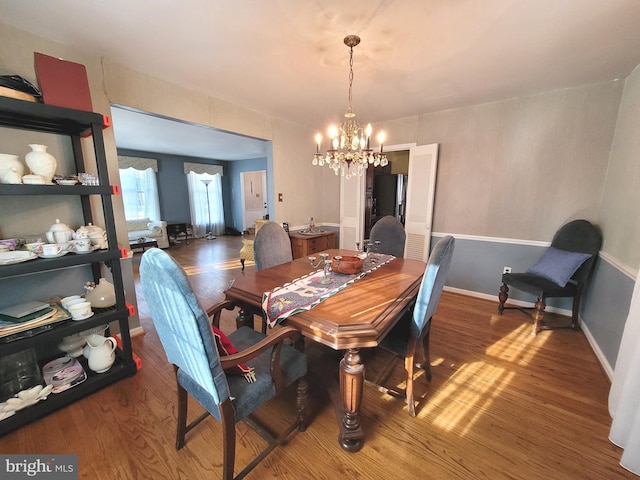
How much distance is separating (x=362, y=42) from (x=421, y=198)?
6.97ft

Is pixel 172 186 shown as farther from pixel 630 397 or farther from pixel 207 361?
pixel 630 397

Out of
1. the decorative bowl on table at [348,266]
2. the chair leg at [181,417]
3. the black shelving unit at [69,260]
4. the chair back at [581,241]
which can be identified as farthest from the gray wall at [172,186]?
the chair back at [581,241]

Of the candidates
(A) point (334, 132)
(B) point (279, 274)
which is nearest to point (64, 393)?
(B) point (279, 274)

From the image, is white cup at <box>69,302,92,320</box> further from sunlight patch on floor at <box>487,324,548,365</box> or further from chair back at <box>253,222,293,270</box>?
sunlight patch on floor at <box>487,324,548,365</box>

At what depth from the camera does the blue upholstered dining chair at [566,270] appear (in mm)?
2344

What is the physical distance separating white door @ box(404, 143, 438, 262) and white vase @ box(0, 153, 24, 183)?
12.0 ft

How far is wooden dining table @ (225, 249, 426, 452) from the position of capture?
1171mm

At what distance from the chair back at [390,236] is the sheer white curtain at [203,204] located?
21.1 ft

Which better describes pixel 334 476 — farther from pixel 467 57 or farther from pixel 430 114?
pixel 430 114

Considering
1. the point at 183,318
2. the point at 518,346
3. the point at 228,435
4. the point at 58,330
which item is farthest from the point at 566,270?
the point at 58,330

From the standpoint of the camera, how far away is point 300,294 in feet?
4.92

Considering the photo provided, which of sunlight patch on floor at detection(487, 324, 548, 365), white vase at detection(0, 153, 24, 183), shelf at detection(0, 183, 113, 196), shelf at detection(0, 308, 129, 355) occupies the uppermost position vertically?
white vase at detection(0, 153, 24, 183)

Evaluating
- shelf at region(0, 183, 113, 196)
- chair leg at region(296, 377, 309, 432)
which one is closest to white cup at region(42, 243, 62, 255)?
shelf at region(0, 183, 113, 196)

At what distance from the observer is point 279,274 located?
1.88 metres
